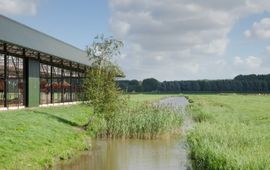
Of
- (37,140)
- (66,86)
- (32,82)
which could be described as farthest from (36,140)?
(66,86)

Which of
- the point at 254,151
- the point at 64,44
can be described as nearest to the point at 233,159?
the point at 254,151

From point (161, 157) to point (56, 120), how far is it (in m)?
9.58

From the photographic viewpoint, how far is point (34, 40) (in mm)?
34000

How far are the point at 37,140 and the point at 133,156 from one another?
4478 mm

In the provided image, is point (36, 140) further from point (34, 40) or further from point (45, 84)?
point (45, 84)

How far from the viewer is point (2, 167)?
15781 mm

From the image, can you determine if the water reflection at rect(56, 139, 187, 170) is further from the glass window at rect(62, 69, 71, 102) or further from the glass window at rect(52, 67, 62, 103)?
the glass window at rect(62, 69, 71, 102)

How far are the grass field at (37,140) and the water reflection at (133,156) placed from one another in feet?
2.77

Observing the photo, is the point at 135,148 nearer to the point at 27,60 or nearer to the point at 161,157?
the point at 161,157

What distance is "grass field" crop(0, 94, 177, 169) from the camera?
17486 millimetres

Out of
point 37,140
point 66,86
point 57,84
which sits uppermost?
point 57,84

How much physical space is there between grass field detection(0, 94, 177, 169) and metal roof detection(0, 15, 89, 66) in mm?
4869

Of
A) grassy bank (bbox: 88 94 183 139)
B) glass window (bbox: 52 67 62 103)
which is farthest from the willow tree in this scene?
glass window (bbox: 52 67 62 103)

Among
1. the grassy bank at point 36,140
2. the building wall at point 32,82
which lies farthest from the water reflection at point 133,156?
the building wall at point 32,82
